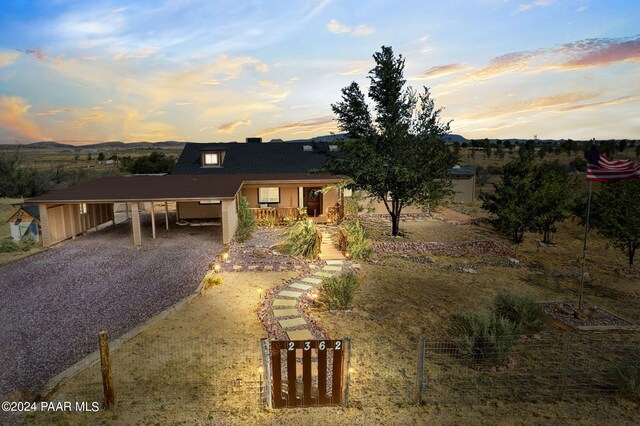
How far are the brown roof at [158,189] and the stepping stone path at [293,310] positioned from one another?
6.14m

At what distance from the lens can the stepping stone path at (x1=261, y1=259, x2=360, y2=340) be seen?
7609mm

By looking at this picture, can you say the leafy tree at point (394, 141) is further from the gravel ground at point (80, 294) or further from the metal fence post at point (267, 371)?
the metal fence post at point (267, 371)

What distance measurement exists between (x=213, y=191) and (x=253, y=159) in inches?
353

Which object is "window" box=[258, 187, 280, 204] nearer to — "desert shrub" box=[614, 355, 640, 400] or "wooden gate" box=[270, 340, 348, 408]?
"wooden gate" box=[270, 340, 348, 408]

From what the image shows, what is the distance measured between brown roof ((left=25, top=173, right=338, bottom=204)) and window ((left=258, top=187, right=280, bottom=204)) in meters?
0.79

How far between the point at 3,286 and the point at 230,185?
9.61 metres

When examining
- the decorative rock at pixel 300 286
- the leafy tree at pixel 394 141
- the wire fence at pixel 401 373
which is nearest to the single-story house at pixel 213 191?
the leafy tree at pixel 394 141

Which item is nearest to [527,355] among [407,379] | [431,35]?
[407,379]

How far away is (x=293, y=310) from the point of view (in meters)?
8.78

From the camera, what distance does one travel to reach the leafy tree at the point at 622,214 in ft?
38.1

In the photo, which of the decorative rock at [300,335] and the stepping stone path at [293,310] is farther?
the stepping stone path at [293,310]

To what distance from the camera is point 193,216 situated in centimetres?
2095

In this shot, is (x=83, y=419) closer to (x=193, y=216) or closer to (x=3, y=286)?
(x=3, y=286)

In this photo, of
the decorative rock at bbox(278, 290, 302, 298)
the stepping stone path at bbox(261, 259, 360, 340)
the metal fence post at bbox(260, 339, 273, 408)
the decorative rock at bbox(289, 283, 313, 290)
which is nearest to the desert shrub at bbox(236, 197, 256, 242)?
the stepping stone path at bbox(261, 259, 360, 340)
